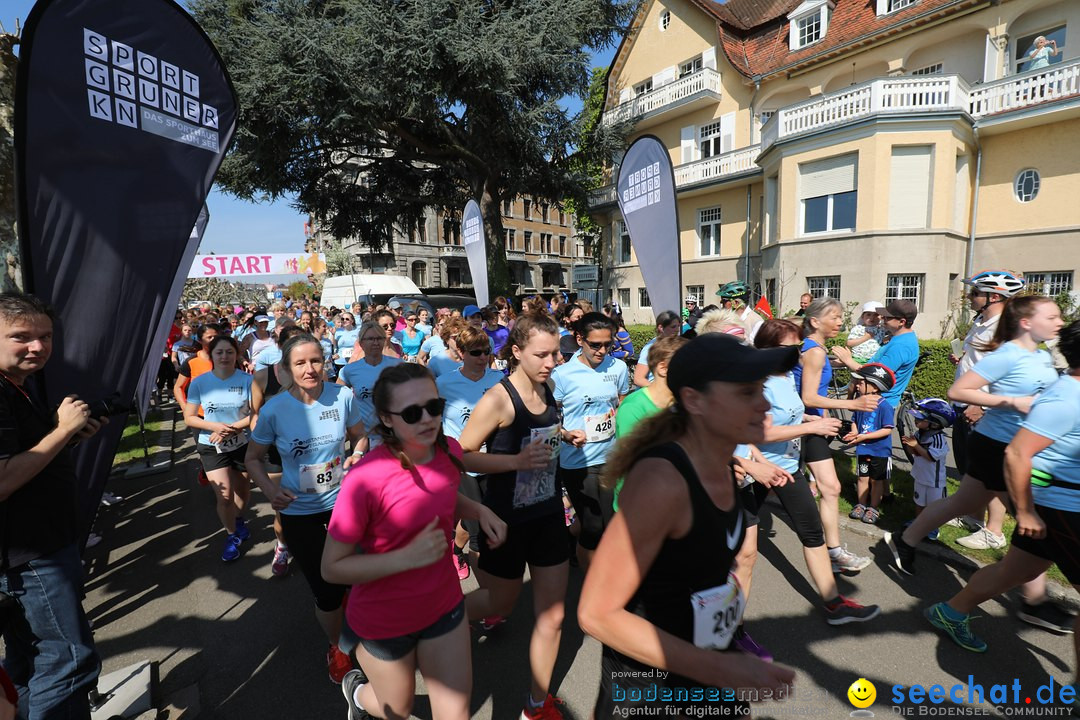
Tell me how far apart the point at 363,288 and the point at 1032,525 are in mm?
25967

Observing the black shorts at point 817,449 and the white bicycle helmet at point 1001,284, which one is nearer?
the black shorts at point 817,449

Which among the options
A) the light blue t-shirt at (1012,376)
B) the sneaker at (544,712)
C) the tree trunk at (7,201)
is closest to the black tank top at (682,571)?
the sneaker at (544,712)

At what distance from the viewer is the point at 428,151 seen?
1989cm

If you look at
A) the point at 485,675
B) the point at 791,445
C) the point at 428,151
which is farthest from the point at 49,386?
the point at 428,151

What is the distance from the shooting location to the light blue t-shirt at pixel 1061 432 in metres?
2.35

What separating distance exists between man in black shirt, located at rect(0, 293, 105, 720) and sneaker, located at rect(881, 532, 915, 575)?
4.85m

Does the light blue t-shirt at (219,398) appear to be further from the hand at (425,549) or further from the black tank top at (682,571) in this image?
the black tank top at (682,571)

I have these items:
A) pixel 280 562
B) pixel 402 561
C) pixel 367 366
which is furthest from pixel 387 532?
pixel 367 366

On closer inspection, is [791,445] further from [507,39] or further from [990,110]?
[990,110]

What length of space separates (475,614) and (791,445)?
2.28m

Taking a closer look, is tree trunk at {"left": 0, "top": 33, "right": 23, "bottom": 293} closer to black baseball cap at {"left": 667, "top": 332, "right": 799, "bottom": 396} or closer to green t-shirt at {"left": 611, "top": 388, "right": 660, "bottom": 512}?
green t-shirt at {"left": 611, "top": 388, "right": 660, "bottom": 512}

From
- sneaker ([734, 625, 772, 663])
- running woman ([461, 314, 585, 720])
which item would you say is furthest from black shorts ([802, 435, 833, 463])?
sneaker ([734, 625, 772, 663])

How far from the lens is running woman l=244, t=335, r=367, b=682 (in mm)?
2936

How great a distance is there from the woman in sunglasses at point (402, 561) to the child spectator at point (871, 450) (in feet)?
12.7
